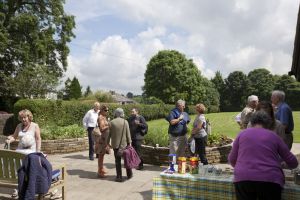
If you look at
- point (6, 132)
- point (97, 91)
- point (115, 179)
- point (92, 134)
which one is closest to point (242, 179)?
point (115, 179)

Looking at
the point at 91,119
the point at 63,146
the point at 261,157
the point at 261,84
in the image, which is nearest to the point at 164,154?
the point at 91,119

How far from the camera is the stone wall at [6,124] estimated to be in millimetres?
20391

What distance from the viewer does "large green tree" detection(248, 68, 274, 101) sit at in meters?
69.2

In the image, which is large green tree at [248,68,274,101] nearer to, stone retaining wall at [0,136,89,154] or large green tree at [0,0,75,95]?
large green tree at [0,0,75,95]

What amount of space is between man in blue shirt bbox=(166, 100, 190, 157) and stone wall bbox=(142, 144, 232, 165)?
143 cm

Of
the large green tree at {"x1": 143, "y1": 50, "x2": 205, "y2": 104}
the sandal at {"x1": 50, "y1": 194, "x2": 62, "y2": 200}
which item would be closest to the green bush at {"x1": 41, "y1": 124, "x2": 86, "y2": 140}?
the sandal at {"x1": 50, "y1": 194, "x2": 62, "y2": 200}

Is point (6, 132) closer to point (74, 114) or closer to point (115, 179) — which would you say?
point (74, 114)

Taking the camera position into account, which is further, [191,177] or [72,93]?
[72,93]

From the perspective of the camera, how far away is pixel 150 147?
35.1 feet

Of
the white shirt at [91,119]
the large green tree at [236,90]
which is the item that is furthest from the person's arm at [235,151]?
the large green tree at [236,90]

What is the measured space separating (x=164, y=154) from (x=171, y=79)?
45961mm

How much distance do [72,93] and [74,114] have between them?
29811 mm

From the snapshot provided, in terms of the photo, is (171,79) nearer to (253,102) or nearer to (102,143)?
(102,143)

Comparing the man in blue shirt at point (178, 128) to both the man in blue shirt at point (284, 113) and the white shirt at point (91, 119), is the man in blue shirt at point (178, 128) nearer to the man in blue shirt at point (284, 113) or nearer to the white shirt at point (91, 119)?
the man in blue shirt at point (284, 113)
